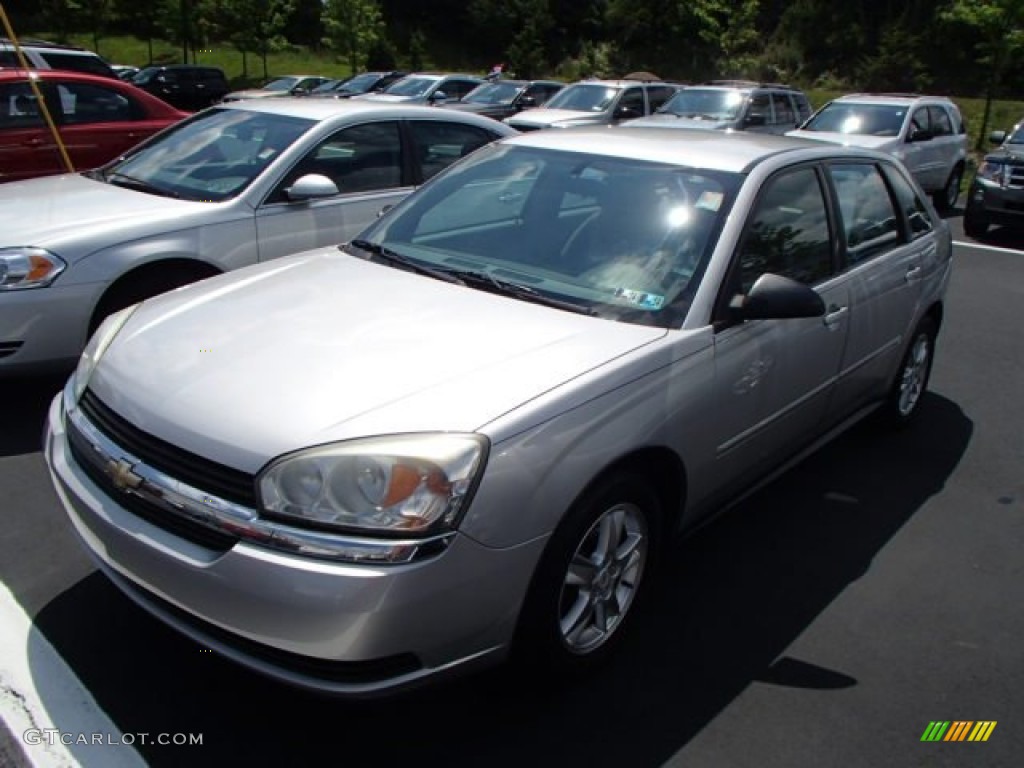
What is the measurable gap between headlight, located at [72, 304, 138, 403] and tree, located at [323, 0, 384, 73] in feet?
138


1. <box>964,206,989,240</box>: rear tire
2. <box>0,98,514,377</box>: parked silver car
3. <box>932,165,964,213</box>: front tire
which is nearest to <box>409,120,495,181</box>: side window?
<box>0,98,514,377</box>: parked silver car

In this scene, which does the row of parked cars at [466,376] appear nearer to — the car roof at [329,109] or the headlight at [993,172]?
the car roof at [329,109]

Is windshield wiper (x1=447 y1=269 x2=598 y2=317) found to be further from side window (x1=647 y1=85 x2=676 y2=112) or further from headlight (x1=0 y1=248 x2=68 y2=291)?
side window (x1=647 y1=85 x2=676 y2=112)

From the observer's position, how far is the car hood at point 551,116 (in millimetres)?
15672

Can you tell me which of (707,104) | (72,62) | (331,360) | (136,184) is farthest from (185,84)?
(331,360)

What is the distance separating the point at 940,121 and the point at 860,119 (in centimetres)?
169

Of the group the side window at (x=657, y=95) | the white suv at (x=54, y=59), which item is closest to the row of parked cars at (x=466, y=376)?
the white suv at (x=54, y=59)

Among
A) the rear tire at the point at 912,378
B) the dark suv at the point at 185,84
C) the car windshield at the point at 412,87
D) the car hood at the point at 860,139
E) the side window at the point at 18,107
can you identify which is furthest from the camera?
the dark suv at the point at 185,84

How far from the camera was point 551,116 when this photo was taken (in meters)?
16.0

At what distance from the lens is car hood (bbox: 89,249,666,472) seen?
242 cm

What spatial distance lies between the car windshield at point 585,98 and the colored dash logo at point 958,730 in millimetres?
15231

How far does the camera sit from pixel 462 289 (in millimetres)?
3305

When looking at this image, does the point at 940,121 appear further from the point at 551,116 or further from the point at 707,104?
the point at 551,116

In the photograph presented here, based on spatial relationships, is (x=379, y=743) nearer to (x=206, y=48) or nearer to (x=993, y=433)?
(x=993, y=433)
